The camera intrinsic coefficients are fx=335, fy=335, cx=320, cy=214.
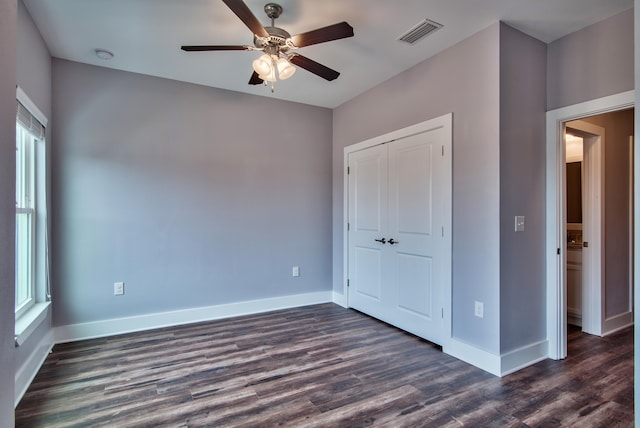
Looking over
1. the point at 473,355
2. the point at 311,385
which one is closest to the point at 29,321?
the point at 311,385

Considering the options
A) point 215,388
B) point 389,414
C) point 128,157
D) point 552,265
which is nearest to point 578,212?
point 552,265

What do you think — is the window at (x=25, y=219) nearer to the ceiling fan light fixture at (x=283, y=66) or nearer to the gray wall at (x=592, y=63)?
the ceiling fan light fixture at (x=283, y=66)

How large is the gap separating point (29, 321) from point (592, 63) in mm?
4649

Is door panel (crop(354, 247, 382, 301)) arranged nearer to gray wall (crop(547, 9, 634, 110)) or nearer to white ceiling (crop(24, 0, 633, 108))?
white ceiling (crop(24, 0, 633, 108))

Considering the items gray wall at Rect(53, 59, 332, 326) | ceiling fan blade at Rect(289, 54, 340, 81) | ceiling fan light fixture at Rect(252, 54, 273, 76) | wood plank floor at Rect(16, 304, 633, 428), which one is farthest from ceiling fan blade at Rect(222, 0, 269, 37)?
wood plank floor at Rect(16, 304, 633, 428)

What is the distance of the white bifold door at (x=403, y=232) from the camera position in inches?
119

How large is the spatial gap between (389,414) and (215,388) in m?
1.20

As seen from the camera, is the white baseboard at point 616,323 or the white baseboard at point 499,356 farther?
the white baseboard at point 616,323

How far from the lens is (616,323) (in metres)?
3.44

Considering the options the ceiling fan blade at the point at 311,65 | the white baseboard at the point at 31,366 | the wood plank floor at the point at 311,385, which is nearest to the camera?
the wood plank floor at the point at 311,385

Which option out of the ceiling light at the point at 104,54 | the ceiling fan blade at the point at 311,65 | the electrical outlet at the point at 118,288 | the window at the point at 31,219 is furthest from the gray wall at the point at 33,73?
the ceiling fan blade at the point at 311,65

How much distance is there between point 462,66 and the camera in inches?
111

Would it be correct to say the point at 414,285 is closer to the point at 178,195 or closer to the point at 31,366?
the point at 178,195

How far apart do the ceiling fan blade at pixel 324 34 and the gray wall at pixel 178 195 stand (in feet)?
6.48
